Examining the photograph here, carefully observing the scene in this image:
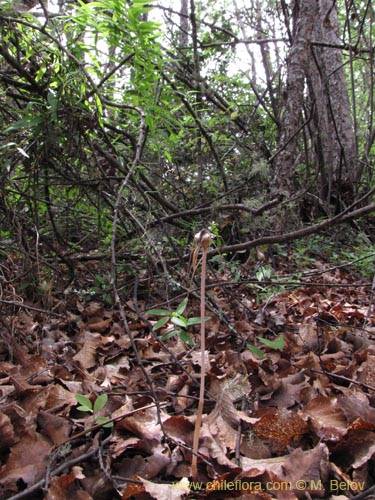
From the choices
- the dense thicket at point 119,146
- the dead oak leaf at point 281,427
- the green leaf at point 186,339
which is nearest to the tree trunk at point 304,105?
the dense thicket at point 119,146

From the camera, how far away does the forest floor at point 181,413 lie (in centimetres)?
111

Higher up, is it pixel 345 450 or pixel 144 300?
pixel 144 300

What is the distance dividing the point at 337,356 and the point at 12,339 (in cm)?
160

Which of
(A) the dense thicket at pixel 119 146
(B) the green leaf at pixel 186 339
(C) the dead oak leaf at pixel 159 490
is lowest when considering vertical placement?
(C) the dead oak leaf at pixel 159 490

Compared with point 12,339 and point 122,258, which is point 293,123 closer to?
point 122,258

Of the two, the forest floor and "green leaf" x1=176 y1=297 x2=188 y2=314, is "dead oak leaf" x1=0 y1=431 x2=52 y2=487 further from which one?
"green leaf" x1=176 y1=297 x2=188 y2=314

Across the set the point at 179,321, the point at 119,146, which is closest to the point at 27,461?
the point at 179,321

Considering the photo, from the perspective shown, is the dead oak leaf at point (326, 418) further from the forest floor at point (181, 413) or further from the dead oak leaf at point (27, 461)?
the dead oak leaf at point (27, 461)

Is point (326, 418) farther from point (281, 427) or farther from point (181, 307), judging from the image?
point (181, 307)

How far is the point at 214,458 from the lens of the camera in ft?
3.93

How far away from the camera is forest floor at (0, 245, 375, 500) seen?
3.63 ft

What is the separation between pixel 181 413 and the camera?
1.49 metres

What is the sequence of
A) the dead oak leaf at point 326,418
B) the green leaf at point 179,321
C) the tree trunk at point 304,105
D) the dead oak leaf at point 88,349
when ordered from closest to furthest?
1. the dead oak leaf at point 326,418
2. the green leaf at point 179,321
3. the dead oak leaf at point 88,349
4. the tree trunk at point 304,105

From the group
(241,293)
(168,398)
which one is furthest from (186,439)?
(241,293)
